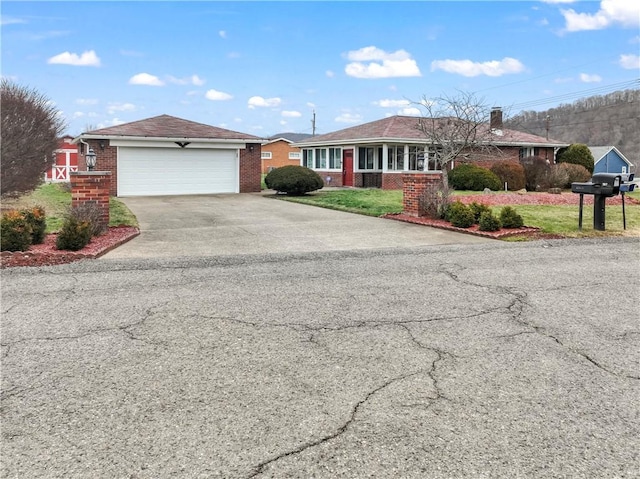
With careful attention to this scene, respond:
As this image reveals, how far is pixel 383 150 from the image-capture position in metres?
26.5

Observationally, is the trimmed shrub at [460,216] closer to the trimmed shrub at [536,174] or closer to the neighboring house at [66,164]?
the trimmed shrub at [536,174]

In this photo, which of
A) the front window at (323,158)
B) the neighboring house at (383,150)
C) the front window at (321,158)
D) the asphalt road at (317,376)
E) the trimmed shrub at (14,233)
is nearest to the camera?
the asphalt road at (317,376)

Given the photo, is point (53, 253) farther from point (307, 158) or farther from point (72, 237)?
point (307, 158)

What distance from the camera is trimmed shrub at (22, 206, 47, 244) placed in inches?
343

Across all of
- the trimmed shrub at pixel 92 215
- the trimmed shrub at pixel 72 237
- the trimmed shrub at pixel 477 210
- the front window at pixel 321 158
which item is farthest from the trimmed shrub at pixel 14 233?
the front window at pixel 321 158

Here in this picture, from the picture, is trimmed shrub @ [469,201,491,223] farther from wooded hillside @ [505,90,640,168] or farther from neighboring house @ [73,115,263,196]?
wooded hillside @ [505,90,640,168]

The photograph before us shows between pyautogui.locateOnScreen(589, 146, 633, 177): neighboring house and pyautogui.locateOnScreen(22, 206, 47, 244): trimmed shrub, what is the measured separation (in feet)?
155

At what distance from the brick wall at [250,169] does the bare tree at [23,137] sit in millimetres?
8979

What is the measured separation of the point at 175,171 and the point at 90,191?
13.2 m

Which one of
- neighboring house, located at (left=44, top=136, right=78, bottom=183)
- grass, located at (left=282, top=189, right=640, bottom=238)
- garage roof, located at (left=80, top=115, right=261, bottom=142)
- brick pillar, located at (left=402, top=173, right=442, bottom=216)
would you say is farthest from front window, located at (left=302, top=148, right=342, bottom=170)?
brick pillar, located at (left=402, top=173, right=442, bottom=216)

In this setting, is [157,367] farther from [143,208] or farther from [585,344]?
[143,208]

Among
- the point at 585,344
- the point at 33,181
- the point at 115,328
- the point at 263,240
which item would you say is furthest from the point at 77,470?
the point at 33,181

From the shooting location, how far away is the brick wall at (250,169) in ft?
80.5

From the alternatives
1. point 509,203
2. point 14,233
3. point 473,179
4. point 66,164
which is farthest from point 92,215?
point 66,164
